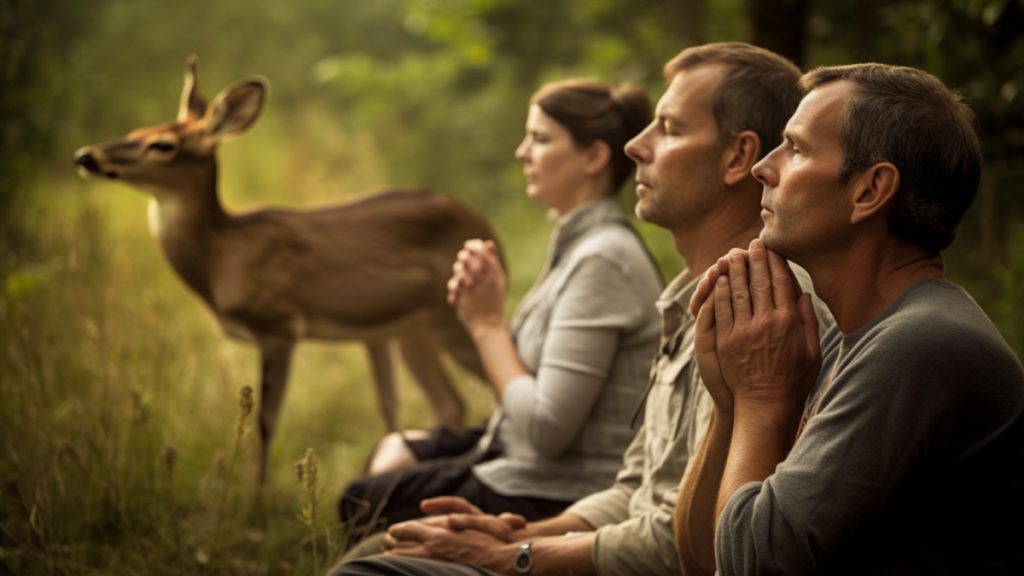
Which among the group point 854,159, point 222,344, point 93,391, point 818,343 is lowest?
point 222,344

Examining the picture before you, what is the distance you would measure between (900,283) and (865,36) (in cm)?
568

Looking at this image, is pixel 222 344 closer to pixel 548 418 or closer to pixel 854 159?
pixel 548 418

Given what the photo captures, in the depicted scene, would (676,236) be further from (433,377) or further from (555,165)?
(433,377)

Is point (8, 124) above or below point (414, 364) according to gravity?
above

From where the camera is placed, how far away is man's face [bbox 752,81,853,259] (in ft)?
7.46

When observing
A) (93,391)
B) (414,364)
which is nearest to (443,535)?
(93,391)

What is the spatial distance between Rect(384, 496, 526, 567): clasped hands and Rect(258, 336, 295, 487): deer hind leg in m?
2.42

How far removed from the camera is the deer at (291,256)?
5488mm

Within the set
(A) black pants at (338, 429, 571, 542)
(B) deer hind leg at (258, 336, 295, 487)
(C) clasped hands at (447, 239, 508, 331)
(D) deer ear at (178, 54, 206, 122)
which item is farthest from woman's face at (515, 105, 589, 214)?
(D) deer ear at (178, 54, 206, 122)

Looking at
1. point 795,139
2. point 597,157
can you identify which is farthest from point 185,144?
point 795,139

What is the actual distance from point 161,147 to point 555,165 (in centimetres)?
206

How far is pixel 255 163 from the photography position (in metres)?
11.6

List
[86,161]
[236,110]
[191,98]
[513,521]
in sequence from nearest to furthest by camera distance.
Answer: [513,521] → [86,161] → [236,110] → [191,98]

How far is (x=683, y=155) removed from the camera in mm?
3059
